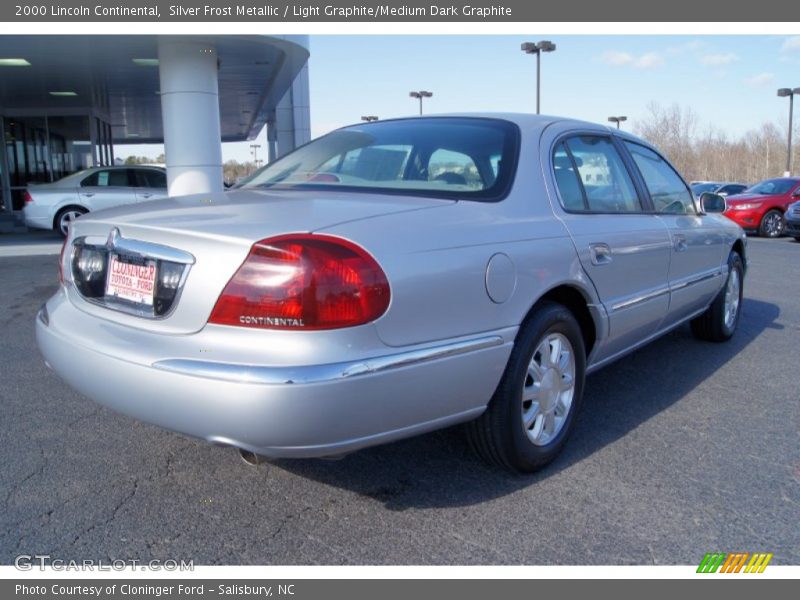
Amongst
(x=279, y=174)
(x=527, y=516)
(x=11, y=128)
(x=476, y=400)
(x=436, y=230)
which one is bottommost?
(x=527, y=516)

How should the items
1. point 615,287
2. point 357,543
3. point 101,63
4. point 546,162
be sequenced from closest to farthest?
1. point 357,543
2. point 546,162
3. point 615,287
4. point 101,63

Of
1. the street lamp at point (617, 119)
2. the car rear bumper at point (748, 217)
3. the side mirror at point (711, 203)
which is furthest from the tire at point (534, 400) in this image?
the street lamp at point (617, 119)

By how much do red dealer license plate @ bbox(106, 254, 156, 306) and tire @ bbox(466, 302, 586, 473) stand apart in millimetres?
→ 1364

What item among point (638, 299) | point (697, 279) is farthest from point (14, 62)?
point (638, 299)

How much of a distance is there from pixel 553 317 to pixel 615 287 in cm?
71

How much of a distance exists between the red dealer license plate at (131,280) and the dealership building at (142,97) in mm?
9020

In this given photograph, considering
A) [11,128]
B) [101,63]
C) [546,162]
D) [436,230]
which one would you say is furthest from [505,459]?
[11,128]

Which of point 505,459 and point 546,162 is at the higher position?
point 546,162

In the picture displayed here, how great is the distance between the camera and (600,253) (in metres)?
3.32

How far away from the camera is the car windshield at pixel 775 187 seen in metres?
17.2

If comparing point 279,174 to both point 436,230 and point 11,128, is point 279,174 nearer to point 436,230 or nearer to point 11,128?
point 436,230

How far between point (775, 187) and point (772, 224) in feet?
3.69

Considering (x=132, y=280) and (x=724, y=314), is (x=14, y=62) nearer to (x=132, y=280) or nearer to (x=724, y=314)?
(x=132, y=280)

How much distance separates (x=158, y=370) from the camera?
228 centimetres
